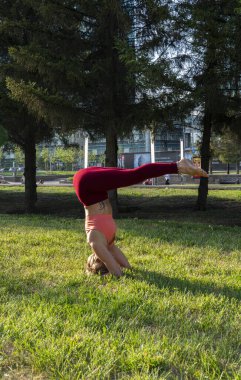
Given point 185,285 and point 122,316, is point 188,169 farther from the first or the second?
point 122,316

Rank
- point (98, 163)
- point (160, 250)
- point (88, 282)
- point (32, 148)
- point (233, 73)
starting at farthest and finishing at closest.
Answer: point (98, 163)
point (32, 148)
point (233, 73)
point (160, 250)
point (88, 282)

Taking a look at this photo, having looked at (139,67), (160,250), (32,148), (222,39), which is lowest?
(160,250)

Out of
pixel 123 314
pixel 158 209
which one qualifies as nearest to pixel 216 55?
pixel 158 209

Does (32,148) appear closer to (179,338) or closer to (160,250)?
(160,250)

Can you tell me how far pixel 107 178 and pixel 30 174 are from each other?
11630 millimetres

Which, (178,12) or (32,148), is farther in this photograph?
(32,148)

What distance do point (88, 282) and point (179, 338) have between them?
152 centimetres

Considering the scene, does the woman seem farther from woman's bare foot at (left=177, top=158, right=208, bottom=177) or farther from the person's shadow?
the person's shadow

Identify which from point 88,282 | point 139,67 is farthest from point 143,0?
point 88,282

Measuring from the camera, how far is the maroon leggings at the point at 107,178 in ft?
12.4

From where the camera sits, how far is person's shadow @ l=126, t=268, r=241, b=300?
11.8 feet

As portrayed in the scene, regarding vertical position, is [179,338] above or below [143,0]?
below

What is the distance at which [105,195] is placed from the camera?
4402 millimetres

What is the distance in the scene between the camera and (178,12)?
1012cm
